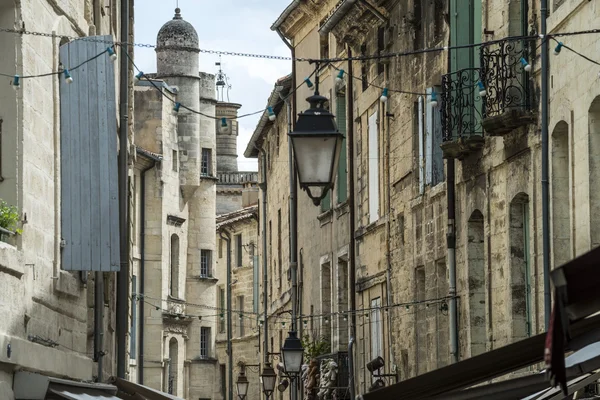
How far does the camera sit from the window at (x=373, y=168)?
26.7 metres

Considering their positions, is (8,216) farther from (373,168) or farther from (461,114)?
(373,168)

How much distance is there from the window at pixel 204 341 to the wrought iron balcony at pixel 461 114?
143 ft

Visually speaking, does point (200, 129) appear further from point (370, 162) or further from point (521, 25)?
point (521, 25)

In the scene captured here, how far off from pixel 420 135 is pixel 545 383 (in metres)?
13.4

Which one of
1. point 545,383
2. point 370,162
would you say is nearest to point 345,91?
point 370,162

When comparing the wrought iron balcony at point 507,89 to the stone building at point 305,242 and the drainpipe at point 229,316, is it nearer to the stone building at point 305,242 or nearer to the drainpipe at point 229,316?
the stone building at point 305,242

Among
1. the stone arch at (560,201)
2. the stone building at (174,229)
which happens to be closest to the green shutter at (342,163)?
the stone arch at (560,201)

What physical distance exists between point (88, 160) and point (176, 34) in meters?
47.7

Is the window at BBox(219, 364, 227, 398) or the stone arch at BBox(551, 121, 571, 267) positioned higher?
the window at BBox(219, 364, 227, 398)

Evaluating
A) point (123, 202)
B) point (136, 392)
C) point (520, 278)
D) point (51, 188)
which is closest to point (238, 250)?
point (123, 202)

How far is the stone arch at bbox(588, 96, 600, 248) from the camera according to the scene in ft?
48.6

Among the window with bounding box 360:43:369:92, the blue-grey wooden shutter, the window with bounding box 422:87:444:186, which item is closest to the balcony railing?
the window with bounding box 360:43:369:92

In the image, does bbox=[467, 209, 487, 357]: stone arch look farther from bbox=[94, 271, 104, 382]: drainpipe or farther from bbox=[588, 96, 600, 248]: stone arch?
bbox=[588, 96, 600, 248]: stone arch

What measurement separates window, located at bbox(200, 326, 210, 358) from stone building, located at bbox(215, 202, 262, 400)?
0.78m
